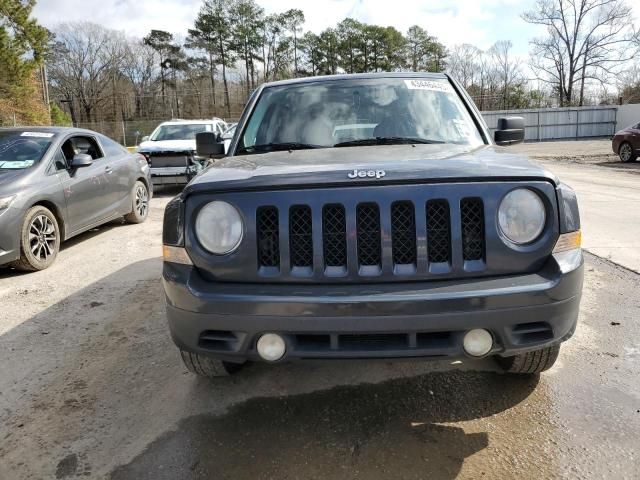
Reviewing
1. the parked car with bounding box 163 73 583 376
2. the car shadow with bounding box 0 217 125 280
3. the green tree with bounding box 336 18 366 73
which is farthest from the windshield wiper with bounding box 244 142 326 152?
the green tree with bounding box 336 18 366 73

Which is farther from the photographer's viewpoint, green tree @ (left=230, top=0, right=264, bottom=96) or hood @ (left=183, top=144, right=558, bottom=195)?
green tree @ (left=230, top=0, right=264, bottom=96)

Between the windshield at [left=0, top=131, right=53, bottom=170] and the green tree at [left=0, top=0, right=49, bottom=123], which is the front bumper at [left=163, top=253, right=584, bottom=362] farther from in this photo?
the green tree at [left=0, top=0, right=49, bottom=123]

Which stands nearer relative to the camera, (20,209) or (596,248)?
(20,209)

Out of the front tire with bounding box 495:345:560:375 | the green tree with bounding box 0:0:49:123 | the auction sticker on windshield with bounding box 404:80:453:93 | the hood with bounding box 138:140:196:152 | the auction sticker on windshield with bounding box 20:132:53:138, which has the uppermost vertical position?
the green tree with bounding box 0:0:49:123

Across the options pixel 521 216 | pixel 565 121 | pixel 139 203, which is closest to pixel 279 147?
pixel 521 216

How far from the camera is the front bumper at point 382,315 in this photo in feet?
6.93

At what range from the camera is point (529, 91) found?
55.9m

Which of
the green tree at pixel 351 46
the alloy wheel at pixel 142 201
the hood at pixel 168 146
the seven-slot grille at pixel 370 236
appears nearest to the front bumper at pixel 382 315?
the seven-slot grille at pixel 370 236

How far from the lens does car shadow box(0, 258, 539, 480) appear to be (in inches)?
92.7

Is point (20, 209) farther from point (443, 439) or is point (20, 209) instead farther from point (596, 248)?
point (596, 248)

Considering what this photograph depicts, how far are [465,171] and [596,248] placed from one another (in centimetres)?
464

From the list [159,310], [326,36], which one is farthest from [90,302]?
[326,36]

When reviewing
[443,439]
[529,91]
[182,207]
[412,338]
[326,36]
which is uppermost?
[326,36]

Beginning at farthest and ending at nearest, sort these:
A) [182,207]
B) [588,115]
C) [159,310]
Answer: [588,115] → [159,310] → [182,207]
